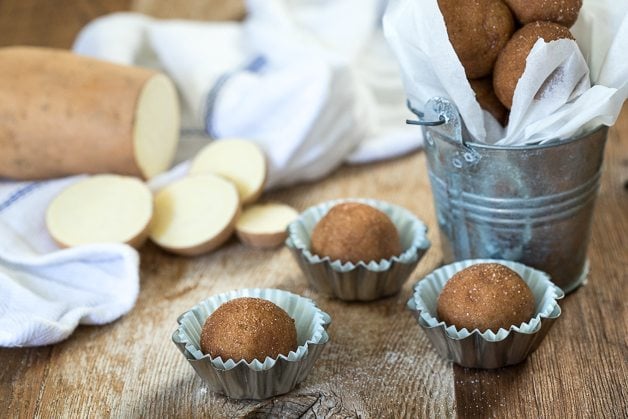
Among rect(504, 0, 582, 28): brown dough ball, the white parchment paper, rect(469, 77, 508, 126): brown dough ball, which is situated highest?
rect(504, 0, 582, 28): brown dough ball

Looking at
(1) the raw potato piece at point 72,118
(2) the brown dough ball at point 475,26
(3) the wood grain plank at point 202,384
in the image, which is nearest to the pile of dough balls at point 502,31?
(2) the brown dough ball at point 475,26

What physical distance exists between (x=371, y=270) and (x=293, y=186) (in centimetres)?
41

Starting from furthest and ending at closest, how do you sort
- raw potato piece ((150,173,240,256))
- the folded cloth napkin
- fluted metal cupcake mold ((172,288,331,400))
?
raw potato piece ((150,173,240,256)), the folded cloth napkin, fluted metal cupcake mold ((172,288,331,400))

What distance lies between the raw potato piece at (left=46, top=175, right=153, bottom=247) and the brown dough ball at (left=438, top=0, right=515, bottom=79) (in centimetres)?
51

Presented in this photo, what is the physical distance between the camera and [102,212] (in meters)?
1.22

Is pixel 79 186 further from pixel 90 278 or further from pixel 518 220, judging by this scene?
pixel 518 220

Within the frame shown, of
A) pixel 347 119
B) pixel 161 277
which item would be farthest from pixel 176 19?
pixel 161 277

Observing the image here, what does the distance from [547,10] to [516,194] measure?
209 millimetres

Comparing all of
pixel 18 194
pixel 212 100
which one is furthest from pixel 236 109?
pixel 18 194

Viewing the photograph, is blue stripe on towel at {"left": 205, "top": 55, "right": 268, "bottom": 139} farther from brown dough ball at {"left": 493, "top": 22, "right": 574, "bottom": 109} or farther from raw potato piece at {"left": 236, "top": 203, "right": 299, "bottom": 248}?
brown dough ball at {"left": 493, "top": 22, "right": 574, "bottom": 109}

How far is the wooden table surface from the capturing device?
0.89 meters

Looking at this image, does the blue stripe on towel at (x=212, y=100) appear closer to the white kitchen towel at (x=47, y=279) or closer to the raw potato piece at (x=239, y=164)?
the raw potato piece at (x=239, y=164)

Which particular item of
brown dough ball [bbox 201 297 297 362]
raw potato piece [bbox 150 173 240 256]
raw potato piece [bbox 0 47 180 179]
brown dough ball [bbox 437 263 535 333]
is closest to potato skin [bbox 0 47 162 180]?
raw potato piece [bbox 0 47 180 179]

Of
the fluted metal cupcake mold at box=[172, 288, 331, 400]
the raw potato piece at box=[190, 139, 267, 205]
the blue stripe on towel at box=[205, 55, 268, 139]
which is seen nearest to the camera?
the fluted metal cupcake mold at box=[172, 288, 331, 400]
